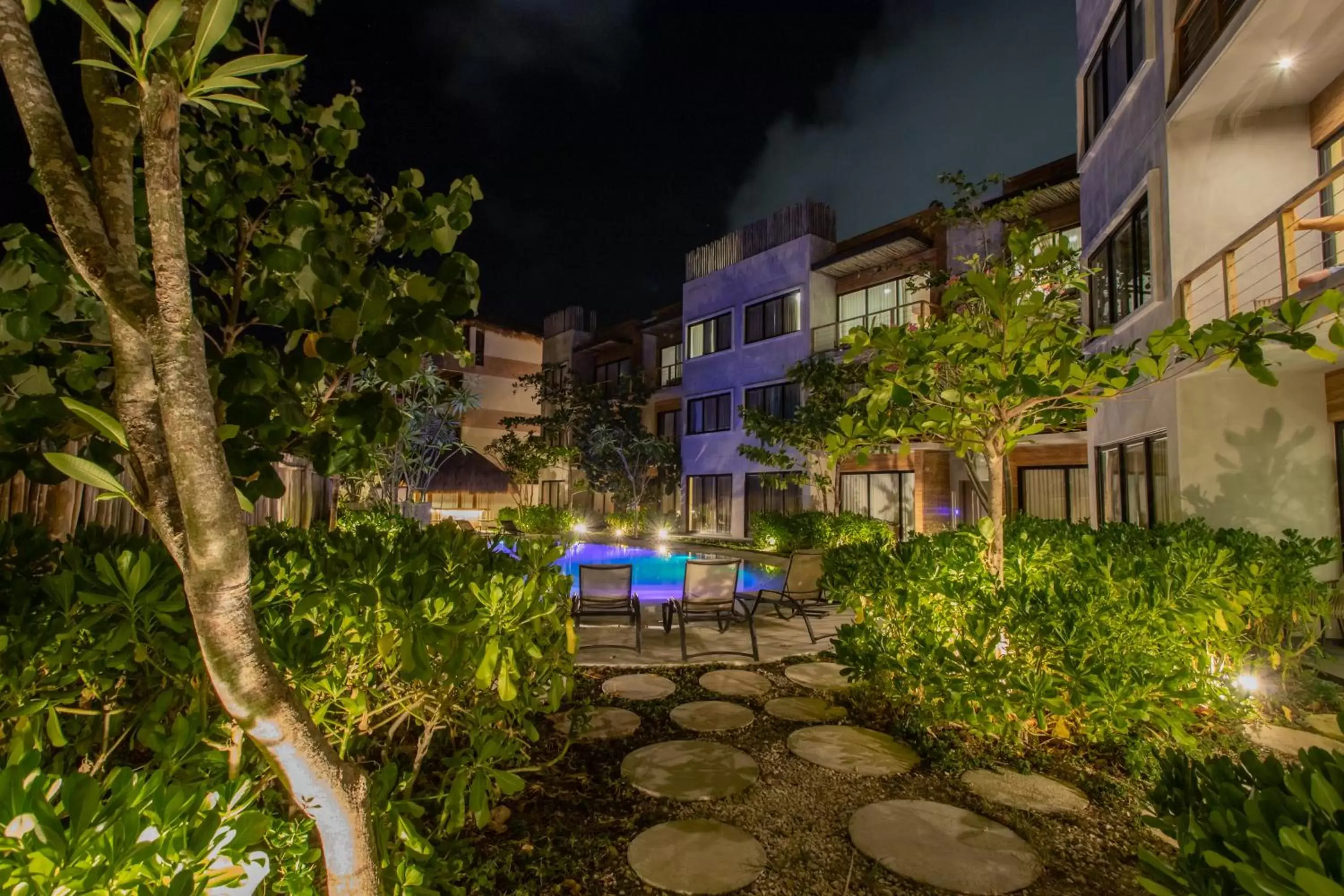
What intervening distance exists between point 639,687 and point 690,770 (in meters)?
1.67

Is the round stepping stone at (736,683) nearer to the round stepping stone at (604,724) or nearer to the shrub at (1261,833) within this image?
the round stepping stone at (604,724)

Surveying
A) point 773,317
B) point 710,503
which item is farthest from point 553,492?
point 773,317

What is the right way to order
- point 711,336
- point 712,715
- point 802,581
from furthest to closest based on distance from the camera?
point 711,336, point 802,581, point 712,715

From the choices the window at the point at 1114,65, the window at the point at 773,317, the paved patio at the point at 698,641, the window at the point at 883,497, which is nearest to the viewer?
the paved patio at the point at 698,641

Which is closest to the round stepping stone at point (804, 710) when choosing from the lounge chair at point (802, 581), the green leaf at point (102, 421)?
the lounge chair at point (802, 581)

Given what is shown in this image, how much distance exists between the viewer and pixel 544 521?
22.8m

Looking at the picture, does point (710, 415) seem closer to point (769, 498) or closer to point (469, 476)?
point (769, 498)

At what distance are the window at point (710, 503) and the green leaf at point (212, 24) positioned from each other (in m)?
21.3

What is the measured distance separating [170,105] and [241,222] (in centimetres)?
136

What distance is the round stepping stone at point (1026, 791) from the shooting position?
3.37 meters

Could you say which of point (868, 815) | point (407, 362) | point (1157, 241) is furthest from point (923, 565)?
point (1157, 241)

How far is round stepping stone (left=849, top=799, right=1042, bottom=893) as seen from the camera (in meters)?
2.75

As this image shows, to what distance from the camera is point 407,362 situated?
1.70m

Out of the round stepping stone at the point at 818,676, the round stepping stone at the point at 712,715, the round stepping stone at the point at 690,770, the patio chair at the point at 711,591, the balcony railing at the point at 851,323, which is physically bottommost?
the round stepping stone at the point at 690,770
